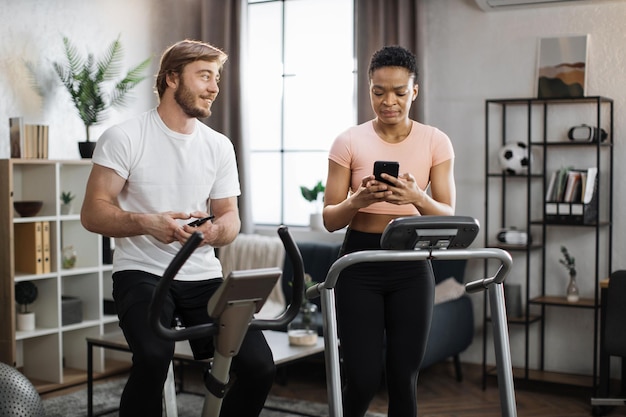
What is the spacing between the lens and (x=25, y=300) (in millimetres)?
4891

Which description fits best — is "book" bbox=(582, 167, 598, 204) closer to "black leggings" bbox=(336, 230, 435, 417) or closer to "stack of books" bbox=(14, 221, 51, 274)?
"black leggings" bbox=(336, 230, 435, 417)

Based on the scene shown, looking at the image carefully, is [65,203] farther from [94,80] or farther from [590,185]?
[590,185]

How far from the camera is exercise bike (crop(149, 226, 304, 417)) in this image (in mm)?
1874

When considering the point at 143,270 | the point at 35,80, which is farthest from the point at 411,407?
the point at 35,80

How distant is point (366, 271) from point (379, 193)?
29 cm

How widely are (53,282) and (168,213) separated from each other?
2.72 meters

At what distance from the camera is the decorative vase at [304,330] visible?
4.36m

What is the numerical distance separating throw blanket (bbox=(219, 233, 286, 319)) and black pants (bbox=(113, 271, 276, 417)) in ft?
9.13

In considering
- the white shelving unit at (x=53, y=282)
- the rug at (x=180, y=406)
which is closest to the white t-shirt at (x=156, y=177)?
the rug at (x=180, y=406)

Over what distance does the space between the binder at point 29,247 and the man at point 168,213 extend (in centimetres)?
239

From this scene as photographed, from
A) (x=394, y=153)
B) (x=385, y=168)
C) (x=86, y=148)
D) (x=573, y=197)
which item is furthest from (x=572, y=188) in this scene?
(x=86, y=148)

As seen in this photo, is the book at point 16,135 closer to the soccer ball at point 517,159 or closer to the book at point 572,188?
the soccer ball at point 517,159

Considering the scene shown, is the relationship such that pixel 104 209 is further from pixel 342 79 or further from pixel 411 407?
pixel 342 79

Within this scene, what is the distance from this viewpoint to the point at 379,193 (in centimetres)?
255
